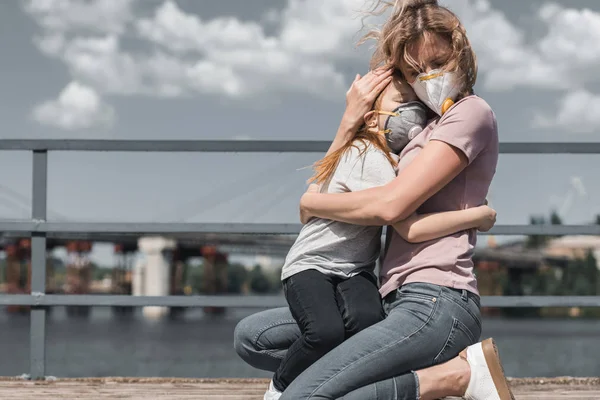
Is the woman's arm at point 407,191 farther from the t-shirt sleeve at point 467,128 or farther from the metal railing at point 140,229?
the metal railing at point 140,229

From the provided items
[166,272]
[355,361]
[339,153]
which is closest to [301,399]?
[355,361]

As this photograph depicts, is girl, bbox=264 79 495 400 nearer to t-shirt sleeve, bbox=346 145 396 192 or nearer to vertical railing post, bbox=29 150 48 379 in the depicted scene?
t-shirt sleeve, bbox=346 145 396 192

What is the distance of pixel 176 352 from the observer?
114ft

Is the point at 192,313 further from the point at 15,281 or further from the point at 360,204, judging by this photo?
the point at 360,204

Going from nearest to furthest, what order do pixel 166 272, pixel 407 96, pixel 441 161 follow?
1. pixel 441 161
2. pixel 407 96
3. pixel 166 272

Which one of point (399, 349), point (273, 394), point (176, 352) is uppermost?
point (399, 349)

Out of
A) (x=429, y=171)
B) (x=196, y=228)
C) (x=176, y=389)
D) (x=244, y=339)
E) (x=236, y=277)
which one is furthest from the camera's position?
(x=236, y=277)

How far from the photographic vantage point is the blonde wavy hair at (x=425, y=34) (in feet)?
5.17

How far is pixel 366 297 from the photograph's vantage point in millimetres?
1608

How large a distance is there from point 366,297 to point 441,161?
1.05 feet

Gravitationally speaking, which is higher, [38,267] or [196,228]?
[196,228]

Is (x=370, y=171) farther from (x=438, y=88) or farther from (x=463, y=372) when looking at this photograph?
(x=463, y=372)

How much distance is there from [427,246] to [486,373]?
0.97 ft

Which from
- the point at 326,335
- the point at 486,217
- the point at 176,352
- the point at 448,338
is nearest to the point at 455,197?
the point at 486,217
